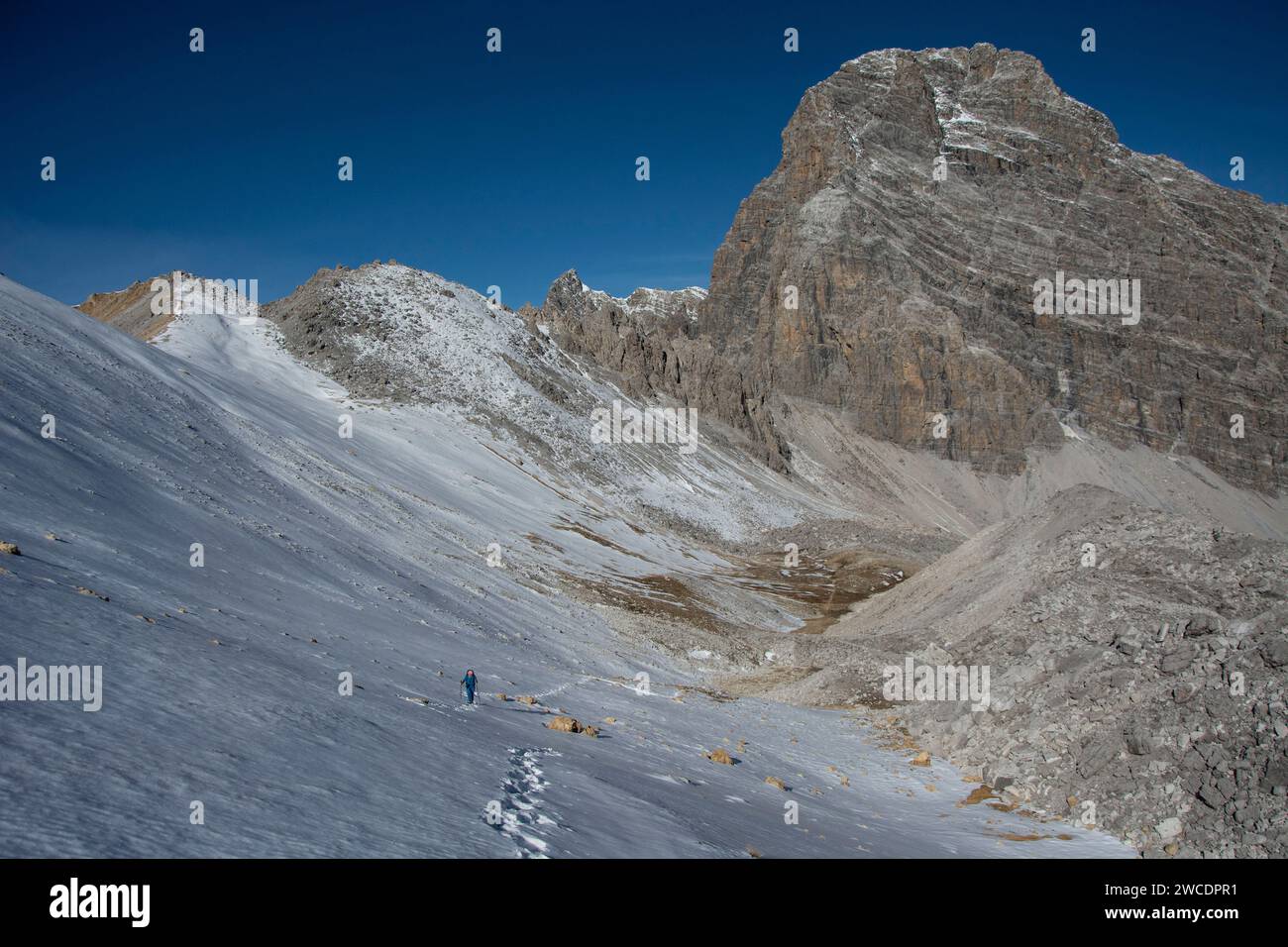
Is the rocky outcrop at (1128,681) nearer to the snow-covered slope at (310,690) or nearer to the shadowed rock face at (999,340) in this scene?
the snow-covered slope at (310,690)

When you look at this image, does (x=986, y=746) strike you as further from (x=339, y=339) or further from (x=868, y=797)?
(x=339, y=339)

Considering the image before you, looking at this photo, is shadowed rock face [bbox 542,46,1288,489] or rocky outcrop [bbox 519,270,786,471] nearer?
rocky outcrop [bbox 519,270,786,471]

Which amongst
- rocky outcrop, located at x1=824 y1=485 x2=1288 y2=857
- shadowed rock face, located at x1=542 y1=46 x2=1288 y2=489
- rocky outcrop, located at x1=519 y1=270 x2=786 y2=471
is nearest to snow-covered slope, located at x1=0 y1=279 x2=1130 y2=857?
rocky outcrop, located at x1=824 y1=485 x2=1288 y2=857

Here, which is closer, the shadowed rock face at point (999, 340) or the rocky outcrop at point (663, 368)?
the rocky outcrop at point (663, 368)

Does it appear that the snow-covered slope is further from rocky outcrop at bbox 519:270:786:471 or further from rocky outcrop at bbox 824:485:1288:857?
rocky outcrop at bbox 519:270:786:471

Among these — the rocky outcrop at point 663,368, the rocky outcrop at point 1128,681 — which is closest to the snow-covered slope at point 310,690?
the rocky outcrop at point 1128,681

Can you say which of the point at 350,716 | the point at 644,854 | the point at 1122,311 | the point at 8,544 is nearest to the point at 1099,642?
the point at 644,854

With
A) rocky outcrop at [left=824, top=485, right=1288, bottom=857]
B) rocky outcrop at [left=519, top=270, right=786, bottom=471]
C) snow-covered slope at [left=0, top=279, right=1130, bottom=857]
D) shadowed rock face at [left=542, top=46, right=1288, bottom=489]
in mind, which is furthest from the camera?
shadowed rock face at [left=542, top=46, right=1288, bottom=489]

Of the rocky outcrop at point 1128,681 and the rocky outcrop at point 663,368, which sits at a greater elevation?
the rocky outcrop at point 663,368
